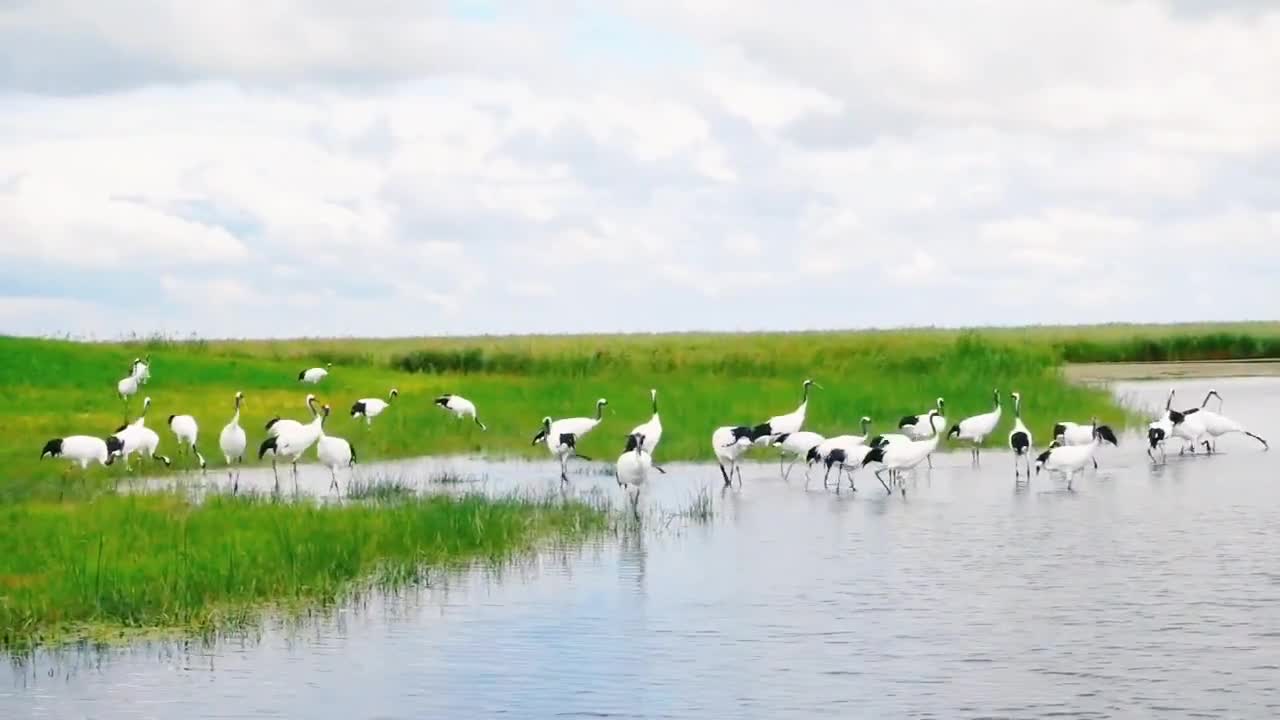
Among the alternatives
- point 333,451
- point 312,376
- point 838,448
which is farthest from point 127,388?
point 838,448

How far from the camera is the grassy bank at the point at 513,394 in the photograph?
106 feet

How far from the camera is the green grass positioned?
106ft

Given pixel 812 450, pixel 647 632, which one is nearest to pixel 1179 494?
pixel 812 450

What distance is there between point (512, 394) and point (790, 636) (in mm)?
27259

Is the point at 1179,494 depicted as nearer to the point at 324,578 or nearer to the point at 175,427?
the point at 324,578

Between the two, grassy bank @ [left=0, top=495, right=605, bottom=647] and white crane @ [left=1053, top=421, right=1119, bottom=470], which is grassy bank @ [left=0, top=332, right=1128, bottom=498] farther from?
white crane @ [left=1053, top=421, right=1119, bottom=470]

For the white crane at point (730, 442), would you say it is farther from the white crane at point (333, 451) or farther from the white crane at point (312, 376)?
the white crane at point (312, 376)


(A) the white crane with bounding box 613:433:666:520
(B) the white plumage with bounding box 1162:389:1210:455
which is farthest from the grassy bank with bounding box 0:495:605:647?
(B) the white plumage with bounding box 1162:389:1210:455

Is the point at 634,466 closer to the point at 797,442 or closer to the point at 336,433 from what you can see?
the point at 797,442

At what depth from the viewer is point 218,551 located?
17266 mm

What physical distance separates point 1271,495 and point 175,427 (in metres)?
17.1

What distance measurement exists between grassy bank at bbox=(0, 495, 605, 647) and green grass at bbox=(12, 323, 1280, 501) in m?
4.13

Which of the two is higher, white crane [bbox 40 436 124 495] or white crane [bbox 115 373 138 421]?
white crane [bbox 115 373 138 421]

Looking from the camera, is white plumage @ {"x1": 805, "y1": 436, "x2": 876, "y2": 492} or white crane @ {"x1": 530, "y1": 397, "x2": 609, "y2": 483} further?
white crane @ {"x1": 530, "y1": 397, "x2": 609, "y2": 483}
